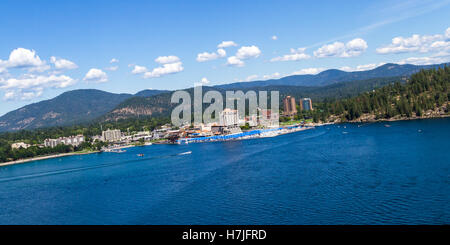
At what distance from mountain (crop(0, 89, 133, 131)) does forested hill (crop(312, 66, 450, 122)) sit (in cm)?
6204

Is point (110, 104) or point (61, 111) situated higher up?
point (110, 104)

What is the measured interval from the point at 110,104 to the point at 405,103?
8839 centimetres

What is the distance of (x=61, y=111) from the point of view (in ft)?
299

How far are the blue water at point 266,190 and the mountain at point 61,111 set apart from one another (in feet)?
230

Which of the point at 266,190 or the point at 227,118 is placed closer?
the point at 266,190

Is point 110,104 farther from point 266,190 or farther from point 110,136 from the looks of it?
point 266,190

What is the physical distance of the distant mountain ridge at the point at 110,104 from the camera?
2763 inches

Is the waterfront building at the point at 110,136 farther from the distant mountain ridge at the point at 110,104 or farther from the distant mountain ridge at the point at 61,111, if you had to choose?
the distant mountain ridge at the point at 61,111

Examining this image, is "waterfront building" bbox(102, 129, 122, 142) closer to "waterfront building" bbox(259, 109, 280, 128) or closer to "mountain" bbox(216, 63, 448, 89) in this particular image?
"waterfront building" bbox(259, 109, 280, 128)

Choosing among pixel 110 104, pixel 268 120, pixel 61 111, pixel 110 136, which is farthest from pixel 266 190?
pixel 110 104

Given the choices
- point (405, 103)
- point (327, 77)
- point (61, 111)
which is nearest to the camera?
point (405, 103)

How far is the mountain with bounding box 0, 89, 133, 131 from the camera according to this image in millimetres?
84381

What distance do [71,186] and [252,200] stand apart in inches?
319
